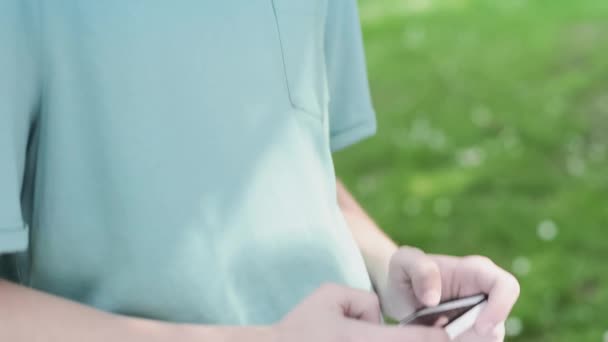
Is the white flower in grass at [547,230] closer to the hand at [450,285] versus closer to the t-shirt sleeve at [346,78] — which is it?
the t-shirt sleeve at [346,78]

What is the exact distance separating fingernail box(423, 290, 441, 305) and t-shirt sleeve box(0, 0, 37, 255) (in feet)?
2.06

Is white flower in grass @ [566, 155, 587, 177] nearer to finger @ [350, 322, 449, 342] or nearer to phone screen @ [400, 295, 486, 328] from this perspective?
phone screen @ [400, 295, 486, 328]

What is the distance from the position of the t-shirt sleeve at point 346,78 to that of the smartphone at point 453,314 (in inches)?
18.6

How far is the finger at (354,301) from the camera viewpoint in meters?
1.35

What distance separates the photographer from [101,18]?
1293mm

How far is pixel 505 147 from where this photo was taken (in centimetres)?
557

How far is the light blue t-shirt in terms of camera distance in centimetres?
127

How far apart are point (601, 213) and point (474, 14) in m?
3.19

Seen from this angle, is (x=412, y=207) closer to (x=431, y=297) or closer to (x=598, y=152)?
(x=598, y=152)

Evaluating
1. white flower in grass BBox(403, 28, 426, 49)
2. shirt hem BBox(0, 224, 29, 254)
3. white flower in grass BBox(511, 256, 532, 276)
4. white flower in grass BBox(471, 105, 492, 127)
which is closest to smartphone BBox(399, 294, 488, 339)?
shirt hem BBox(0, 224, 29, 254)

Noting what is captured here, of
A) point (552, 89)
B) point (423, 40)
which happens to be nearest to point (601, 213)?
point (552, 89)


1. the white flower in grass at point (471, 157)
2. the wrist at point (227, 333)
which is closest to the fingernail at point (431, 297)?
the wrist at point (227, 333)

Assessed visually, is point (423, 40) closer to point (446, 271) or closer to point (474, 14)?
point (474, 14)

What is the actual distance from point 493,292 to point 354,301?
275mm
